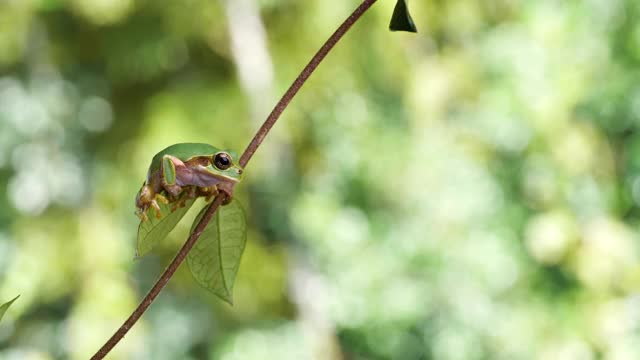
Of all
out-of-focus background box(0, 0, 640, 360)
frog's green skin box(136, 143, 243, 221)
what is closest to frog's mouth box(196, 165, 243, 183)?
frog's green skin box(136, 143, 243, 221)

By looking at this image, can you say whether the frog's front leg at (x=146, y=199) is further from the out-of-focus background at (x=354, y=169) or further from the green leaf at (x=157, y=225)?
the out-of-focus background at (x=354, y=169)

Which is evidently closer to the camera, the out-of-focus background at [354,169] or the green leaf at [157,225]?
the green leaf at [157,225]

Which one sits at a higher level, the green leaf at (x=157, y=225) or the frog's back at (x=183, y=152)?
the frog's back at (x=183, y=152)

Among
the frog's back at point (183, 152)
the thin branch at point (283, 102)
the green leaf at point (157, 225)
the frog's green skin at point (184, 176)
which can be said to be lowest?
the green leaf at point (157, 225)

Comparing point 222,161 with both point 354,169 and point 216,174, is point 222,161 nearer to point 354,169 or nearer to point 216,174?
point 216,174

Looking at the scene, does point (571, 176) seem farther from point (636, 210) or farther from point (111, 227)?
point (111, 227)

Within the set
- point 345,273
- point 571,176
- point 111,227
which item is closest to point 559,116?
point 571,176

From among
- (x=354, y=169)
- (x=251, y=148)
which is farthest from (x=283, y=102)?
(x=354, y=169)

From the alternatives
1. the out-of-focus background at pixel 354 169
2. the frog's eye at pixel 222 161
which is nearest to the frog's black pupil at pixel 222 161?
the frog's eye at pixel 222 161
